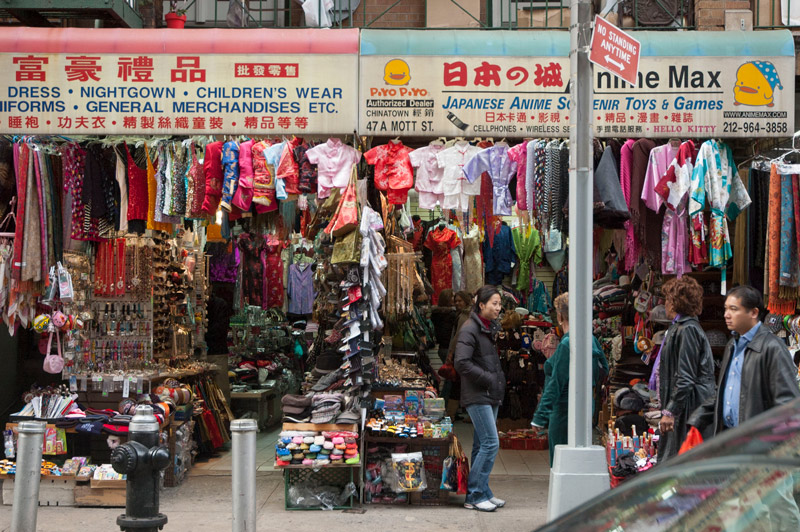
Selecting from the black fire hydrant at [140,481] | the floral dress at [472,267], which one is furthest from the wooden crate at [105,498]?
the floral dress at [472,267]

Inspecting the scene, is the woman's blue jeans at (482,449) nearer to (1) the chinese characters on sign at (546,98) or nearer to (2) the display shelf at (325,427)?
(2) the display shelf at (325,427)

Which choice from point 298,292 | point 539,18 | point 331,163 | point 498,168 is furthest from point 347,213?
point 298,292

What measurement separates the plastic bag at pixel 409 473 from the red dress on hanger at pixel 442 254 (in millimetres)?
4971

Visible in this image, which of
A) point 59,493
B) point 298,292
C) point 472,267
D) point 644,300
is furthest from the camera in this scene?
point 298,292

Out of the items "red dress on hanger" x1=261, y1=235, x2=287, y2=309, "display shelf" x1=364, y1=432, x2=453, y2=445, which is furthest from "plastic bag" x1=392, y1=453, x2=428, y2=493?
"red dress on hanger" x1=261, y1=235, x2=287, y2=309

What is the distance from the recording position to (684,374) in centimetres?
651

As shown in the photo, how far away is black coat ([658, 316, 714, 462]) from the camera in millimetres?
6473

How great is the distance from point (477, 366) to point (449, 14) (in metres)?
4.32

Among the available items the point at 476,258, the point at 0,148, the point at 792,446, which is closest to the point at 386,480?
the point at 0,148

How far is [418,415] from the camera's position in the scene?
874 centimetres

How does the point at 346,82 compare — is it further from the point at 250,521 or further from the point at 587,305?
the point at 250,521

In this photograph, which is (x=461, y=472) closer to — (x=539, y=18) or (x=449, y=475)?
(x=449, y=475)

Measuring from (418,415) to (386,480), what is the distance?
2.42 feet

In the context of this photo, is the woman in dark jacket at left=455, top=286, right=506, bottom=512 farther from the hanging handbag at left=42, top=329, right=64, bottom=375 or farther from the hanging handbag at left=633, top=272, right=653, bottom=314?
the hanging handbag at left=42, top=329, right=64, bottom=375
